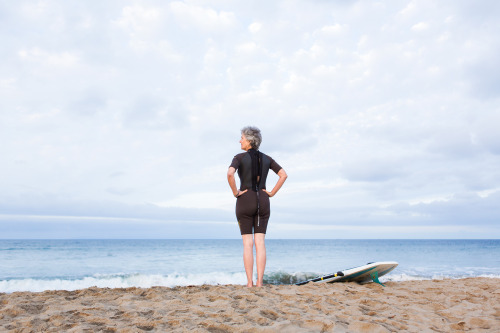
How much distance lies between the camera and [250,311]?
3213 mm

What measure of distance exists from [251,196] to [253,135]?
85 centimetres

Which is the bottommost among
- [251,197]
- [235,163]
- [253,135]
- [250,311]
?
[250,311]

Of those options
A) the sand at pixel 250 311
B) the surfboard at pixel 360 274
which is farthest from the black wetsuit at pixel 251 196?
the surfboard at pixel 360 274

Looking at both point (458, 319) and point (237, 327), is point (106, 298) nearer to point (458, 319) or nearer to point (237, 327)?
point (237, 327)

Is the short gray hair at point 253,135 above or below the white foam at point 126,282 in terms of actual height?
above

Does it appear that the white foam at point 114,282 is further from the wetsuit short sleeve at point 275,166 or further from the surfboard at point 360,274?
the wetsuit short sleeve at point 275,166

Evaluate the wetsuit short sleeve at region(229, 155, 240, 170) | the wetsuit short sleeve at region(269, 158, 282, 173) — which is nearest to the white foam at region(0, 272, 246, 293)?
the wetsuit short sleeve at region(269, 158, 282, 173)

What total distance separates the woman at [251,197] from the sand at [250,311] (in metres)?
0.59

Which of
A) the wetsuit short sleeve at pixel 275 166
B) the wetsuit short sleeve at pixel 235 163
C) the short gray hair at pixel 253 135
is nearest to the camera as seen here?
the wetsuit short sleeve at pixel 235 163

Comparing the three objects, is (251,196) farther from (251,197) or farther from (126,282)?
(126,282)

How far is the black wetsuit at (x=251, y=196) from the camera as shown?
4730 millimetres

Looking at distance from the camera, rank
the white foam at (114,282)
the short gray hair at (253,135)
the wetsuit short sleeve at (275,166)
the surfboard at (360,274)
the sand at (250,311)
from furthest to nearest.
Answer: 1. the white foam at (114,282)
2. the surfboard at (360,274)
3. the wetsuit short sleeve at (275,166)
4. the short gray hair at (253,135)
5. the sand at (250,311)

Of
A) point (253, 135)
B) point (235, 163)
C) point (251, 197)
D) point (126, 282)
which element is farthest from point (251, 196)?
point (126, 282)

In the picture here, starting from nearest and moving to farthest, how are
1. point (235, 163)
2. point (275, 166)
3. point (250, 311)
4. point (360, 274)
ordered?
point (250, 311) < point (235, 163) < point (275, 166) < point (360, 274)
